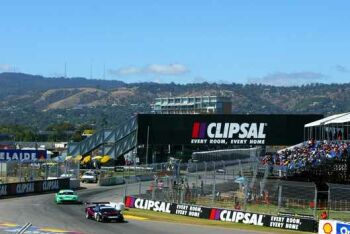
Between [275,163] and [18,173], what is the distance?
28.7 m

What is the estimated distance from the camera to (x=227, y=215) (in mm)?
40719

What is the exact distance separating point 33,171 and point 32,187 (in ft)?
28.8

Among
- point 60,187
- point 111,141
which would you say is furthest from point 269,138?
point 60,187

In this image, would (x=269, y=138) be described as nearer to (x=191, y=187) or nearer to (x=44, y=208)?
(x=191, y=187)

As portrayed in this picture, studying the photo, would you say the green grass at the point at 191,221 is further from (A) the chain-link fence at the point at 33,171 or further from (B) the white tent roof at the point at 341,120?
(A) the chain-link fence at the point at 33,171

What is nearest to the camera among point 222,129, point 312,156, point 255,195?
point 255,195

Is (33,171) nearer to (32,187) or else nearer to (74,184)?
(74,184)

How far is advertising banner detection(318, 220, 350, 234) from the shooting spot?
2930 cm

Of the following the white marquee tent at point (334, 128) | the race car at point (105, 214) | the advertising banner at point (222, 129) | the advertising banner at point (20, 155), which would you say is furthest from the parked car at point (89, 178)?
the race car at point (105, 214)

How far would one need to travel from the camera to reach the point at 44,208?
47.7 m

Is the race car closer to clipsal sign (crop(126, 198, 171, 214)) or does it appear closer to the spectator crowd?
clipsal sign (crop(126, 198, 171, 214))

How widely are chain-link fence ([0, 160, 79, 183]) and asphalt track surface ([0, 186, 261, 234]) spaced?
17.4 m

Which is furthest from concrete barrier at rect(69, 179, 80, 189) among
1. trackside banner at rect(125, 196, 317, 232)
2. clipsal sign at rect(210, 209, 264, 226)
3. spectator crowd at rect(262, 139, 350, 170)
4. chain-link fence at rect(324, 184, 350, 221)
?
chain-link fence at rect(324, 184, 350, 221)

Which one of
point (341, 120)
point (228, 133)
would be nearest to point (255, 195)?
point (341, 120)
